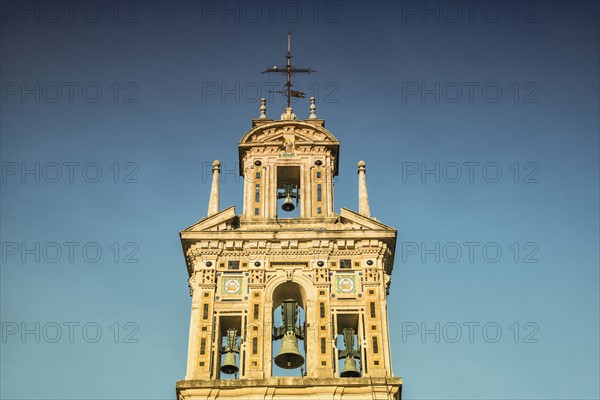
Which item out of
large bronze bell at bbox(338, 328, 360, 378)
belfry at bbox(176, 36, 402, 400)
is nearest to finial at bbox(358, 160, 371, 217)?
belfry at bbox(176, 36, 402, 400)

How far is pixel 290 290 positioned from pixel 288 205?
17.3 feet

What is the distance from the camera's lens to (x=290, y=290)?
45.7 m

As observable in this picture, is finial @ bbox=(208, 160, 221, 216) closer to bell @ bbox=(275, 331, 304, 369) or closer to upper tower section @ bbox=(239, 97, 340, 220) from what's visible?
upper tower section @ bbox=(239, 97, 340, 220)

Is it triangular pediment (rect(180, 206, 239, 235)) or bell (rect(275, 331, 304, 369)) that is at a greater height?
triangular pediment (rect(180, 206, 239, 235))

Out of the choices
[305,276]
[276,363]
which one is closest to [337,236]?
[305,276]

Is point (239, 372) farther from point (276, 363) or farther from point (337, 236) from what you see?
point (337, 236)

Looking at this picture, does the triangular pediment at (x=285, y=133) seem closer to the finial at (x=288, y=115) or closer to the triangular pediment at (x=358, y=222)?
the finial at (x=288, y=115)

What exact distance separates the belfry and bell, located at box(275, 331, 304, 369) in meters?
0.03

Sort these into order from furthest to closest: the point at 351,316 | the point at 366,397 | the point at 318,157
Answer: the point at 318,157
the point at 351,316
the point at 366,397

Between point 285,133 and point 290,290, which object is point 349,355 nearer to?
point 290,290

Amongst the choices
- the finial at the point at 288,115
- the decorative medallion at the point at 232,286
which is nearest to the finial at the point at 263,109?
the finial at the point at 288,115

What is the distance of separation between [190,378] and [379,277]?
769 centimetres

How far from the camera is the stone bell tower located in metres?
41.8

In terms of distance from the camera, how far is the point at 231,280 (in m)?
45.2
